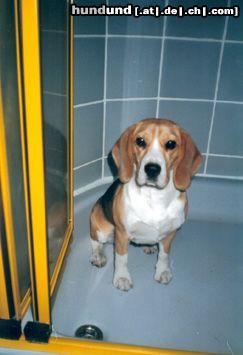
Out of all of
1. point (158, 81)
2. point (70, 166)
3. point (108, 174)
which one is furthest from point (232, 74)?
point (70, 166)

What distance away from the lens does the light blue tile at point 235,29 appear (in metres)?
1.64

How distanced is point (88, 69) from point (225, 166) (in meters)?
0.85

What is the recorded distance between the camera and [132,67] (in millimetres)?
1730

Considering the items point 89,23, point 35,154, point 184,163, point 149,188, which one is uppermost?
point 89,23

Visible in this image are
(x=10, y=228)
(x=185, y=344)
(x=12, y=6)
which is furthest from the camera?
(x=185, y=344)

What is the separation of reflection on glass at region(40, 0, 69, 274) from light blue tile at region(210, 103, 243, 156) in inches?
32.4

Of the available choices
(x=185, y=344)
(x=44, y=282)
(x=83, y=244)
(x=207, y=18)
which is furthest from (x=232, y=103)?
(x=44, y=282)

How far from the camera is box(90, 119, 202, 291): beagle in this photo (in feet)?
4.17

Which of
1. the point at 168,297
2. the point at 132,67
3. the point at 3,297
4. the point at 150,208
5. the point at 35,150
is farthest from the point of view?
the point at 132,67

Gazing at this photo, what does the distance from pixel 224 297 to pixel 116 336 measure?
49 centimetres

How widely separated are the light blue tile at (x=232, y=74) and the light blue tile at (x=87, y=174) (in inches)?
27.1

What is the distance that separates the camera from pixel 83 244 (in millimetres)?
1769

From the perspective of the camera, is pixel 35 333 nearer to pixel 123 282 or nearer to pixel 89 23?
pixel 123 282

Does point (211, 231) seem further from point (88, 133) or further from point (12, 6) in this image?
point (12, 6)
